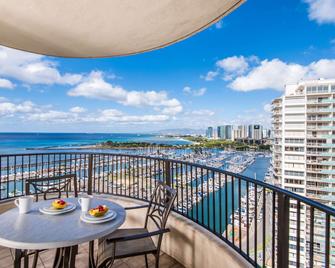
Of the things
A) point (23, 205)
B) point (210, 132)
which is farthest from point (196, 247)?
point (210, 132)

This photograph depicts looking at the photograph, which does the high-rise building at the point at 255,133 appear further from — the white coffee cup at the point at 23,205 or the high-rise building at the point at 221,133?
the white coffee cup at the point at 23,205

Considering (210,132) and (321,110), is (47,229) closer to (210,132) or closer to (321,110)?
(210,132)

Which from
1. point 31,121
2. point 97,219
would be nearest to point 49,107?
point 31,121

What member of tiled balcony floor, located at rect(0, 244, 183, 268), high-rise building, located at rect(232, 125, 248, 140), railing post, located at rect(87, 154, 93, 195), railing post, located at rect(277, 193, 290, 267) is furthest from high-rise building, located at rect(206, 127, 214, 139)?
railing post, located at rect(277, 193, 290, 267)

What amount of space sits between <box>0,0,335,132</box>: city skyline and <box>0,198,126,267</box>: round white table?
8203 mm

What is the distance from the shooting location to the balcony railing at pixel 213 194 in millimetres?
1389

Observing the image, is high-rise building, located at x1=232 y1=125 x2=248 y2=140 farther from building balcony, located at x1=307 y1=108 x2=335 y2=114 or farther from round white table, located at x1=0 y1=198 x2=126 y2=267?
round white table, located at x1=0 y1=198 x2=126 y2=267

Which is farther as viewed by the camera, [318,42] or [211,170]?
[318,42]

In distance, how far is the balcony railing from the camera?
139 cm

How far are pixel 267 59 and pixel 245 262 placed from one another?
23056 mm

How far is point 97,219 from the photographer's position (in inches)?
66.0

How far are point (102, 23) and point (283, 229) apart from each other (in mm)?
2697

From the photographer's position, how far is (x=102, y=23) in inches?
93.5

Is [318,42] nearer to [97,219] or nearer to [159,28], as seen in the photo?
[159,28]
